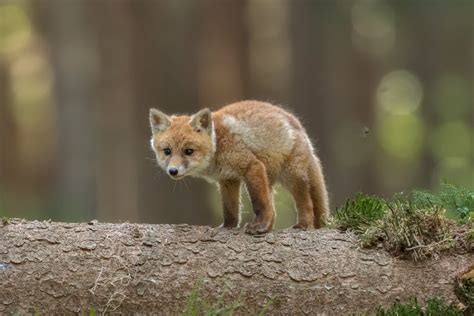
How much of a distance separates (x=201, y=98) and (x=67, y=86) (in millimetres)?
3473

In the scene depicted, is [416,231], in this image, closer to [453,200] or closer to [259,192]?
[453,200]

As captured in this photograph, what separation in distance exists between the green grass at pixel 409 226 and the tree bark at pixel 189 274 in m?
0.12

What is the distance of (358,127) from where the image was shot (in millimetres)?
32781

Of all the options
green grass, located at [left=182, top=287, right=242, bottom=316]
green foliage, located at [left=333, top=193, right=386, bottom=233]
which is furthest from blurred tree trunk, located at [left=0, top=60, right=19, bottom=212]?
green grass, located at [left=182, top=287, right=242, bottom=316]

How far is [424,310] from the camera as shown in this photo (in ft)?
26.7

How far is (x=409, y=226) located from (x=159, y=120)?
9.79ft

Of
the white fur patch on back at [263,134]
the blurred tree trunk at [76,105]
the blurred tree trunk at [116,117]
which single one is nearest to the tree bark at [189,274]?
the white fur patch on back at [263,134]

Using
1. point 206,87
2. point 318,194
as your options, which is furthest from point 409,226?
point 206,87

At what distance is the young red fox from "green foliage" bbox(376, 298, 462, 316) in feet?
5.68

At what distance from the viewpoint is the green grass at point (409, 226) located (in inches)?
338

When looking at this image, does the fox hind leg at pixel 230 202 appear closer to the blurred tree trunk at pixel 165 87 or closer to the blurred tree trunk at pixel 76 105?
the blurred tree trunk at pixel 165 87

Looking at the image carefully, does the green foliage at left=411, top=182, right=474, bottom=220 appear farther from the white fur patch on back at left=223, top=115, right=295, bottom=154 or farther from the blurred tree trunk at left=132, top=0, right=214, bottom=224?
the blurred tree trunk at left=132, top=0, right=214, bottom=224

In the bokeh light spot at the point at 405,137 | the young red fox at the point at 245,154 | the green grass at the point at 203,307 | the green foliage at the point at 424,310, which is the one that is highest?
the young red fox at the point at 245,154

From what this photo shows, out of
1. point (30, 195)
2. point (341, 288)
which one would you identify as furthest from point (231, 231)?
point (30, 195)
